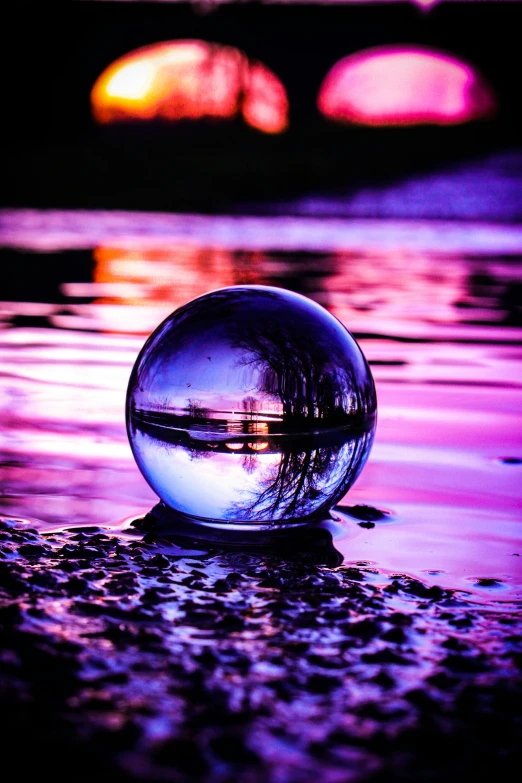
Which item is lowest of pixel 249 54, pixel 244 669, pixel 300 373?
pixel 244 669

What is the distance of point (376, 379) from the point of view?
652cm

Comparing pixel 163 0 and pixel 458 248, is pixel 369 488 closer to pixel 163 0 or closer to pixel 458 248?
pixel 458 248

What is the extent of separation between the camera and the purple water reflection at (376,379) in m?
3.80

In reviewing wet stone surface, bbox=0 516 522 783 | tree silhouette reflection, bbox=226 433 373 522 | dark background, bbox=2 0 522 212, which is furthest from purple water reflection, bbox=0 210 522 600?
dark background, bbox=2 0 522 212

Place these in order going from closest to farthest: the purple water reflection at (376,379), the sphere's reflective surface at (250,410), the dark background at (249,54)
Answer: the sphere's reflective surface at (250,410) < the purple water reflection at (376,379) < the dark background at (249,54)

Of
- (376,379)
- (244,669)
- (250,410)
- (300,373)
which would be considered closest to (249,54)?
(376,379)

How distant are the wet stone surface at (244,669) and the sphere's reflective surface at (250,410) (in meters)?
0.21

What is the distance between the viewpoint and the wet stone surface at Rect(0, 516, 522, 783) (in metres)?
2.08

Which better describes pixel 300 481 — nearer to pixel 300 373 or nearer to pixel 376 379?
pixel 300 373

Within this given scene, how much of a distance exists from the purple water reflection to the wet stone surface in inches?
15.8

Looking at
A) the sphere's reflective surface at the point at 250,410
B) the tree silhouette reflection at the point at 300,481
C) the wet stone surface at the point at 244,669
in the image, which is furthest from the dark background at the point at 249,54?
the wet stone surface at the point at 244,669

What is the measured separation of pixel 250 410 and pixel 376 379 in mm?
3310

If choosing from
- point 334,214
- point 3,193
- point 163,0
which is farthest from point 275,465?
point 163,0

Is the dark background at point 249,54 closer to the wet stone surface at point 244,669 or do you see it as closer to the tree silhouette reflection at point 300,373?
the tree silhouette reflection at point 300,373
